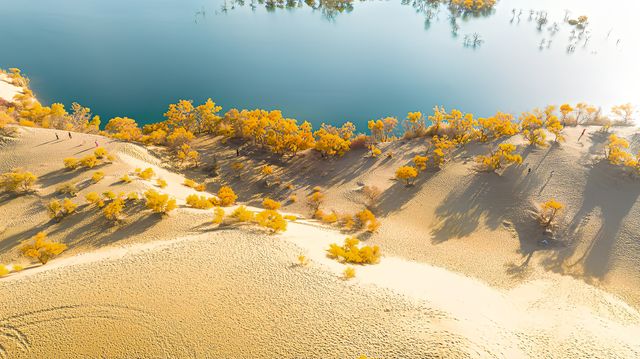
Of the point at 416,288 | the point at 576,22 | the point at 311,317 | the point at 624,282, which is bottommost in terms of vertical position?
the point at 624,282

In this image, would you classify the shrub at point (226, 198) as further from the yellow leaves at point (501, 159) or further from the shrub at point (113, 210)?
the yellow leaves at point (501, 159)

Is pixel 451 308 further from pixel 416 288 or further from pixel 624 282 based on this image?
pixel 624 282

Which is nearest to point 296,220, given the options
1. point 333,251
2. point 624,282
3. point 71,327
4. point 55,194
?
point 333,251

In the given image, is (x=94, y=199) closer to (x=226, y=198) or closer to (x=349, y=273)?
(x=226, y=198)

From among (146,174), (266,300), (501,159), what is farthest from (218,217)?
(501,159)

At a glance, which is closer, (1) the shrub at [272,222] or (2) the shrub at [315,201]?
(1) the shrub at [272,222]

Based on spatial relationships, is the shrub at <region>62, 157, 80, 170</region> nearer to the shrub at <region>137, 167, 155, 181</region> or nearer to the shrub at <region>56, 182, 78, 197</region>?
→ the shrub at <region>56, 182, 78, 197</region>

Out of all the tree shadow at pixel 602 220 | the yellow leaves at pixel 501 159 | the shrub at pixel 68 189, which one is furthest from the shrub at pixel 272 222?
the yellow leaves at pixel 501 159
